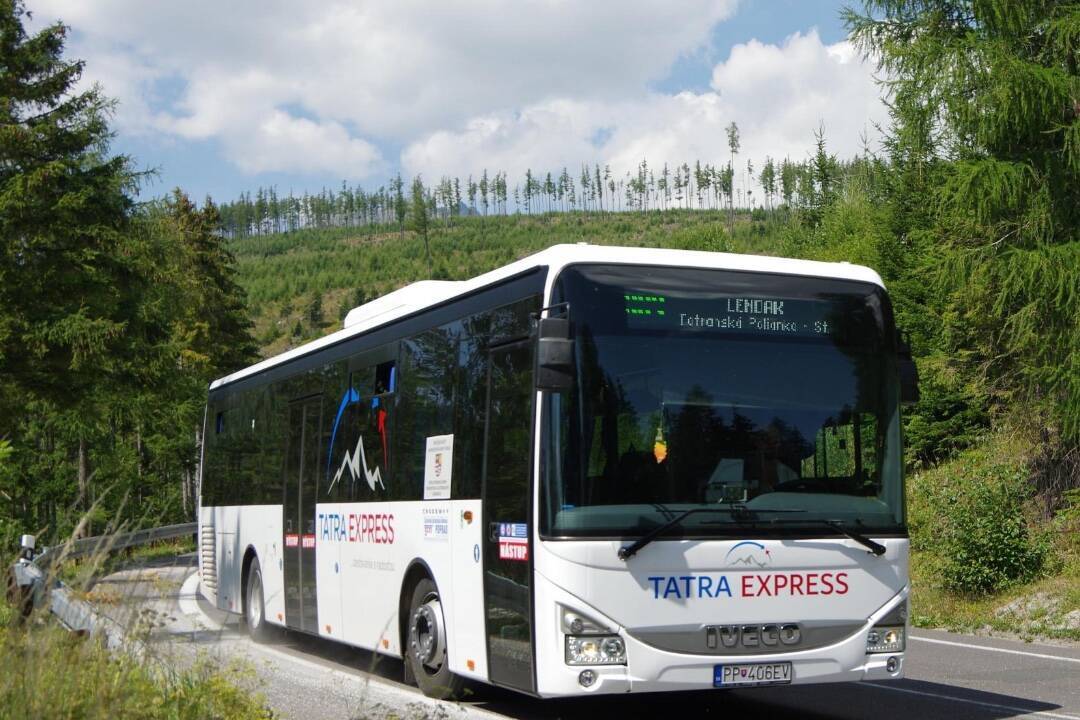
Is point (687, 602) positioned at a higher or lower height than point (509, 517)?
lower

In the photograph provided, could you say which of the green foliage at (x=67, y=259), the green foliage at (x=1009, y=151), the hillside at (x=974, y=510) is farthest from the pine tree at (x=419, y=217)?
the green foliage at (x=1009, y=151)

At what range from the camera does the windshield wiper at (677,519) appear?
8.20 m

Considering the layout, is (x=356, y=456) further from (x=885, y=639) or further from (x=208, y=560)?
(x=208, y=560)

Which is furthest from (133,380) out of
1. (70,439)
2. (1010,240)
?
(1010,240)

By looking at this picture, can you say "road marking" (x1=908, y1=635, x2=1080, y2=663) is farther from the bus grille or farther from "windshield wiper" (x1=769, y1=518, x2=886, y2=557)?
the bus grille

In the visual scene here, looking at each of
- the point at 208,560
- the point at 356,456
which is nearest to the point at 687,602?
the point at 356,456

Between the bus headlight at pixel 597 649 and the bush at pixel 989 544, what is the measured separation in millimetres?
11295

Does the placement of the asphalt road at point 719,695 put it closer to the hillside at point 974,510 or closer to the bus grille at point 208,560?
the hillside at point 974,510

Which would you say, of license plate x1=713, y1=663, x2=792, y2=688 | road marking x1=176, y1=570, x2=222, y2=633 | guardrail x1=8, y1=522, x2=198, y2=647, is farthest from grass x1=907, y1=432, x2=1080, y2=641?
guardrail x1=8, y1=522, x2=198, y2=647

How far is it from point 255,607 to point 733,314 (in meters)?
9.74

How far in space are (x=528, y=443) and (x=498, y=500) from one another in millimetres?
704

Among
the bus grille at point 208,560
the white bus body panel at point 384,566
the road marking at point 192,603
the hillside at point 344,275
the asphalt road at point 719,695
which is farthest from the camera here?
the hillside at point 344,275

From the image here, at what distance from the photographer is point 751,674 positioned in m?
8.40

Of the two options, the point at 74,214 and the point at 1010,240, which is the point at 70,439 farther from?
the point at 1010,240
